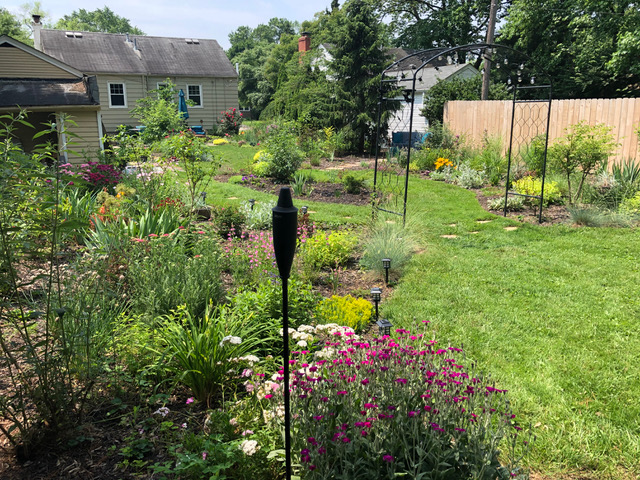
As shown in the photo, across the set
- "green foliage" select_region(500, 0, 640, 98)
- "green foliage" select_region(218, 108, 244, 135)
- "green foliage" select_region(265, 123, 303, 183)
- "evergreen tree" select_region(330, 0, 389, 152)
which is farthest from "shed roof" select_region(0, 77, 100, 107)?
"green foliage" select_region(500, 0, 640, 98)

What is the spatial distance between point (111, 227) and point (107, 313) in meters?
1.83

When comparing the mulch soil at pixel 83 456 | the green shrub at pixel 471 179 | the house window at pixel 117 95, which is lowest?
the mulch soil at pixel 83 456

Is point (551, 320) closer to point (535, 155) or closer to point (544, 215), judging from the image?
point (544, 215)

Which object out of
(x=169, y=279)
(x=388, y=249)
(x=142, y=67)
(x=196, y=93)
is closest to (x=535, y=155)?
(x=388, y=249)

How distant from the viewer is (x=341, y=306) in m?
4.31

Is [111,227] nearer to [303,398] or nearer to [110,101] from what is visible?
[303,398]

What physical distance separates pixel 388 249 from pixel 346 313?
184cm

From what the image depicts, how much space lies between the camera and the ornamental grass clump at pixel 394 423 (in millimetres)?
2113

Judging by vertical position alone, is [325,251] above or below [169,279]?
below

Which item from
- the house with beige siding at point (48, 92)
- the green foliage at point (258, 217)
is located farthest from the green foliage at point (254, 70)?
the green foliage at point (258, 217)

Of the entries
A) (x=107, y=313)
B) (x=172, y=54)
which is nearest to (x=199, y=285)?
(x=107, y=313)

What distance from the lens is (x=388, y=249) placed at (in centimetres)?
587

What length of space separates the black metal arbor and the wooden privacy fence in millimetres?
49

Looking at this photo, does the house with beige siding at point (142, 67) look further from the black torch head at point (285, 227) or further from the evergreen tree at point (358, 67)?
the black torch head at point (285, 227)
